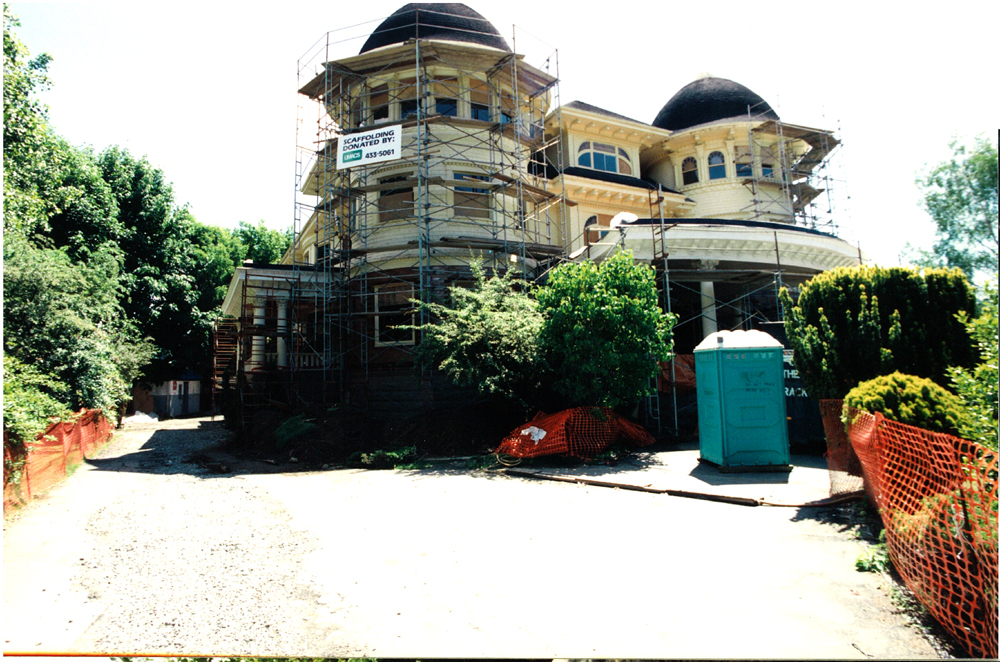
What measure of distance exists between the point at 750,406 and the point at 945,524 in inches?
221

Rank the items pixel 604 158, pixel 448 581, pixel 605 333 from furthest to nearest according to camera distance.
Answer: pixel 604 158
pixel 605 333
pixel 448 581

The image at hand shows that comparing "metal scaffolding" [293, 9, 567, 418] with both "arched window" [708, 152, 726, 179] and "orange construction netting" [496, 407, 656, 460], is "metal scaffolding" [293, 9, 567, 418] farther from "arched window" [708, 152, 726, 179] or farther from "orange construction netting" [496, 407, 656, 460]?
"arched window" [708, 152, 726, 179]

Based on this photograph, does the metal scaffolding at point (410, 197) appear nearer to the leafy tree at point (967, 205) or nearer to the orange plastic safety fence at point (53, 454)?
the orange plastic safety fence at point (53, 454)

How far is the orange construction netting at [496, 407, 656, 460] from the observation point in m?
11.4

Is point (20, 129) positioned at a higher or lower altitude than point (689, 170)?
lower

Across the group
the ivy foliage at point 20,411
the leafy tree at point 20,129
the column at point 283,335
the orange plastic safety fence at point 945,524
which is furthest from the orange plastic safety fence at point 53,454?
the orange plastic safety fence at point 945,524

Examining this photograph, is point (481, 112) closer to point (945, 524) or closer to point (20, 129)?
point (20, 129)

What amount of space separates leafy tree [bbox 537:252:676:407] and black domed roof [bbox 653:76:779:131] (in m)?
16.4

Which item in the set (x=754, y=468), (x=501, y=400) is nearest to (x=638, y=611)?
(x=754, y=468)

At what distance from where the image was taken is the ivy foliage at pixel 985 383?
409 cm

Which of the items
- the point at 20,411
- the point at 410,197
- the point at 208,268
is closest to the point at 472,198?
the point at 410,197

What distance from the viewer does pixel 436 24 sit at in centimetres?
1917

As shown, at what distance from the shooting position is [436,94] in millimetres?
18984

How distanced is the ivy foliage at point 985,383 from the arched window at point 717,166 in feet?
72.7
